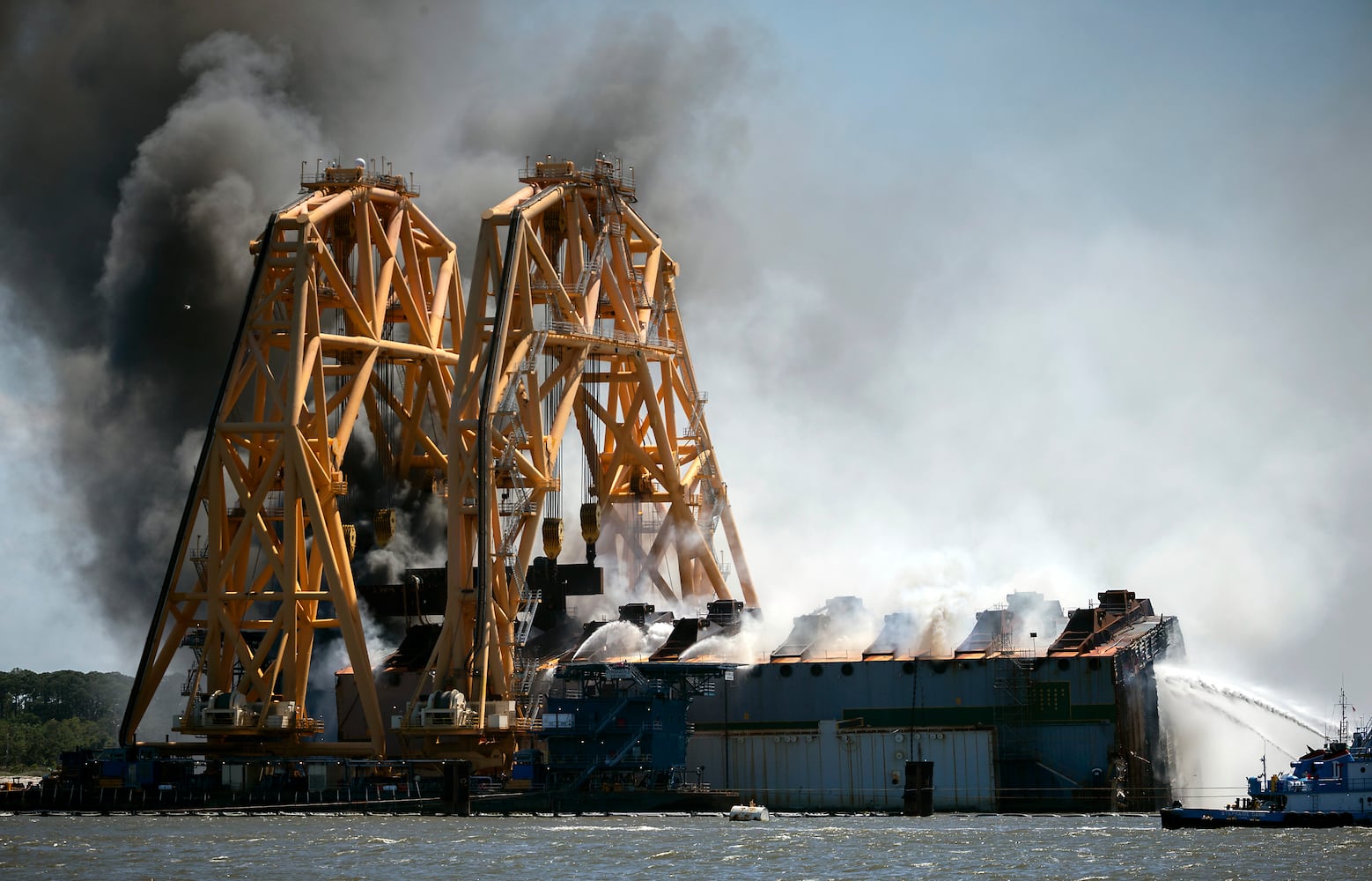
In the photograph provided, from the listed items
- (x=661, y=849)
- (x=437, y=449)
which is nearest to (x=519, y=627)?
(x=437, y=449)

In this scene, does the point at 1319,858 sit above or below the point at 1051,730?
below

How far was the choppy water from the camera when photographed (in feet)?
210

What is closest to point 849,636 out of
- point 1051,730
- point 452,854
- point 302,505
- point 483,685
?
point 1051,730

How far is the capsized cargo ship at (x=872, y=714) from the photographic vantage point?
92.5 meters

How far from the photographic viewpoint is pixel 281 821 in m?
86.7

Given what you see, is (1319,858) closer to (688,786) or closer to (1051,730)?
(1051,730)

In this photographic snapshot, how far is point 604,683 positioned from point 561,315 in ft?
66.6

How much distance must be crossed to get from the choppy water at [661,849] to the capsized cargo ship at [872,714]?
537 centimetres

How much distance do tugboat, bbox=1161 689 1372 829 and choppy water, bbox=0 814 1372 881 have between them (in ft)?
3.08

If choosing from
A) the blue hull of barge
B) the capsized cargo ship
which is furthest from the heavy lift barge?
the blue hull of barge

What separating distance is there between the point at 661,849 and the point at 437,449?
46914 mm

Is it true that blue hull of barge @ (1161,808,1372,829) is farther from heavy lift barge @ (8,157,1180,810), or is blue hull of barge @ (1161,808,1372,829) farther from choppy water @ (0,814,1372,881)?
heavy lift barge @ (8,157,1180,810)

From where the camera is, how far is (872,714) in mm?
96688

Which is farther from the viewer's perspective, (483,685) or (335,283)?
(335,283)
